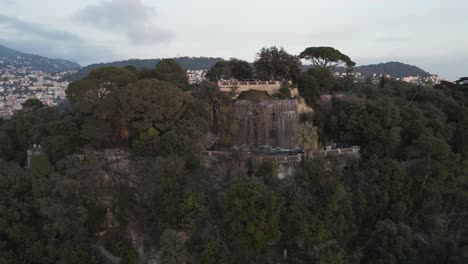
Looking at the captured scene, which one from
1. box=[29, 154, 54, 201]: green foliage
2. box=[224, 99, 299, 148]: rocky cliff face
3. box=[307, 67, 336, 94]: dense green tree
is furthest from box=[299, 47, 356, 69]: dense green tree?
box=[29, 154, 54, 201]: green foliage

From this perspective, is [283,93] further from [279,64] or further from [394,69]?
[394,69]

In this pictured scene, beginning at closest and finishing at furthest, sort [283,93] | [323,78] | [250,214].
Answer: [250,214], [283,93], [323,78]

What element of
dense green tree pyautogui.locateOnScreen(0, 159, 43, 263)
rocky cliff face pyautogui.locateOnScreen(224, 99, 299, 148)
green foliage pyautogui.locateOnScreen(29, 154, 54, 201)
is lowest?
dense green tree pyautogui.locateOnScreen(0, 159, 43, 263)

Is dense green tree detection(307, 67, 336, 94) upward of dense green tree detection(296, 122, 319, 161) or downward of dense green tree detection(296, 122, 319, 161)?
upward

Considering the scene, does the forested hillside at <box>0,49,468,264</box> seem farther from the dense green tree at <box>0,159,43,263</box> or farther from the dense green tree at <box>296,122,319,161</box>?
the dense green tree at <box>296,122,319,161</box>

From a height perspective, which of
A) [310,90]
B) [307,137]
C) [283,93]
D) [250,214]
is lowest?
[250,214]

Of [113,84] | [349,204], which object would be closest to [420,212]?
[349,204]

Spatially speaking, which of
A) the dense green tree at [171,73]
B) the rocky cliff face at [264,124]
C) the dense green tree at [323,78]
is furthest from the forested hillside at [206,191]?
the dense green tree at [323,78]

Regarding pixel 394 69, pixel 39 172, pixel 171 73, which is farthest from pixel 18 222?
pixel 394 69
